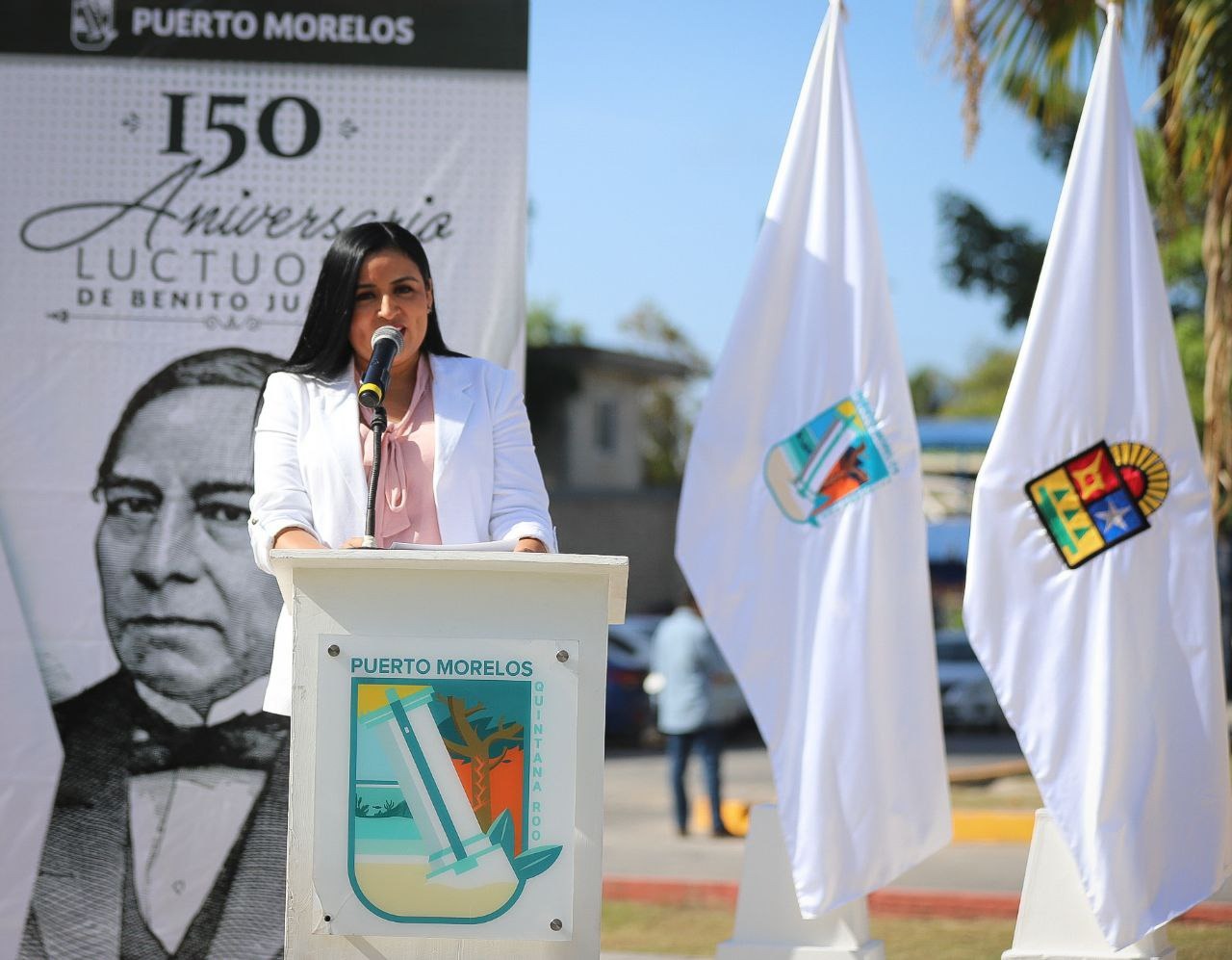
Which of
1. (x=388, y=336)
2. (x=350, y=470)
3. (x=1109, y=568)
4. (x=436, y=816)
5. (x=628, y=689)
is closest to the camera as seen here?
(x=436, y=816)

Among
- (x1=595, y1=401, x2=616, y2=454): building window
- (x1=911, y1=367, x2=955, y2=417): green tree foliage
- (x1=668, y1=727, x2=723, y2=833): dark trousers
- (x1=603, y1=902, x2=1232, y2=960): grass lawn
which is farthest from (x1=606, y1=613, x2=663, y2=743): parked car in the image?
(x1=911, y1=367, x2=955, y2=417): green tree foliage

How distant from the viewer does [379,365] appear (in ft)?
11.2

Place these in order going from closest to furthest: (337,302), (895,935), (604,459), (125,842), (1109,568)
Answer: (337,302), (1109,568), (125,842), (895,935), (604,459)

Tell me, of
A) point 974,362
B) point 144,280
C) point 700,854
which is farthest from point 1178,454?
point 974,362

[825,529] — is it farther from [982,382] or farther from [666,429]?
[982,382]

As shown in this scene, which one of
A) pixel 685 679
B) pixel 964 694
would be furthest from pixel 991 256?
pixel 685 679

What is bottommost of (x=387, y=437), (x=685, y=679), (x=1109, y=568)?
(x=685, y=679)

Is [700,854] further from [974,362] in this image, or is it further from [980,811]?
[974,362]

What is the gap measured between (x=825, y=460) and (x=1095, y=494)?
0.90 meters

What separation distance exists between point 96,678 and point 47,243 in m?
1.56

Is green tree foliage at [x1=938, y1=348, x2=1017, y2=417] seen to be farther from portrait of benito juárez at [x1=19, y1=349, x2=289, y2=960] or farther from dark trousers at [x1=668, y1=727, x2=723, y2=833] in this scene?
portrait of benito juárez at [x1=19, y1=349, x2=289, y2=960]

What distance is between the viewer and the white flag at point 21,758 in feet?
17.2

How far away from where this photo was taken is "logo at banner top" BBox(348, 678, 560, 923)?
9.99ft

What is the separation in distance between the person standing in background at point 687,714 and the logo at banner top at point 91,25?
308 inches
